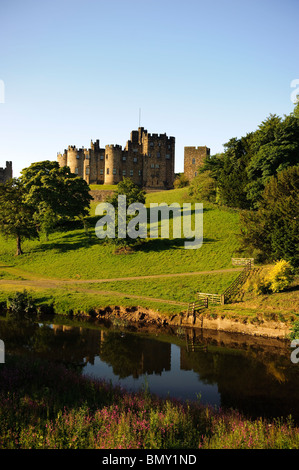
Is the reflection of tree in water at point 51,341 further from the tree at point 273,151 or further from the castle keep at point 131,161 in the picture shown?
the castle keep at point 131,161

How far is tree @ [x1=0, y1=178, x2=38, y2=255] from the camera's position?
54.9 meters

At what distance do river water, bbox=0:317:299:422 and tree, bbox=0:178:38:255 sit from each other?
26.7 metres

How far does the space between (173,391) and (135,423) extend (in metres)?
6.59

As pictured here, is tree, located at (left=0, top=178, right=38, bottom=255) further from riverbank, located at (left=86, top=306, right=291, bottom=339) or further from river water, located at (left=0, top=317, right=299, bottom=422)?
riverbank, located at (left=86, top=306, right=291, bottom=339)

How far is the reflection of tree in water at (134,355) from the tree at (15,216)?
1322 inches

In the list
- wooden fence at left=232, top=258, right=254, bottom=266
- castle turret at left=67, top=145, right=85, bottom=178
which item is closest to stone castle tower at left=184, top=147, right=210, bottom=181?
castle turret at left=67, top=145, right=85, bottom=178

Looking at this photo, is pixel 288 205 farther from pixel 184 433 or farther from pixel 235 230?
pixel 184 433

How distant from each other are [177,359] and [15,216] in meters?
40.6

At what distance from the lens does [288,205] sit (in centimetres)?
3422

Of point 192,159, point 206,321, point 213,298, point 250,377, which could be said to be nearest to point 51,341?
point 206,321

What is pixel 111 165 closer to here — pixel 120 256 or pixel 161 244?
pixel 161 244

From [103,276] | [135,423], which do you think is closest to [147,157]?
[103,276]

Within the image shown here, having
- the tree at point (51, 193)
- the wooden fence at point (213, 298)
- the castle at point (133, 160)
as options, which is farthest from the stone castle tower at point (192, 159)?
the wooden fence at point (213, 298)

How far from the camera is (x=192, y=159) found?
103688mm
